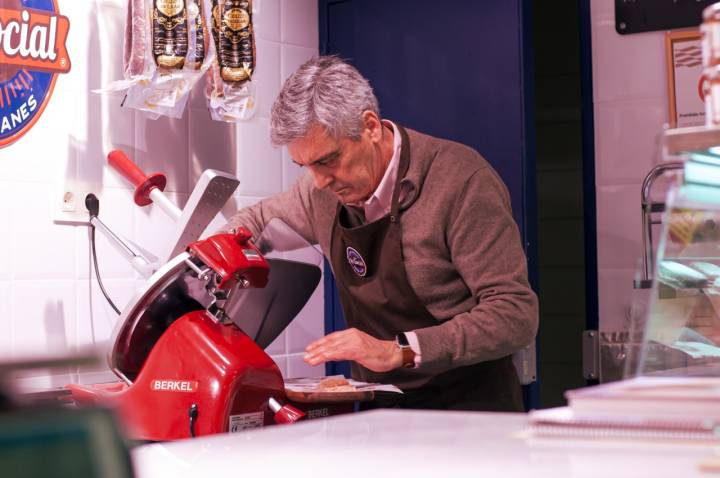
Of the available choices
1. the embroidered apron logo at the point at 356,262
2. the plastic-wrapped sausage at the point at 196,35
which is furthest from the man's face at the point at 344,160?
the plastic-wrapped sausage at the point at 196,35

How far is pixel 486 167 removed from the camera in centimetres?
224

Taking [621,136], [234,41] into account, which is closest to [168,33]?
[234,41]

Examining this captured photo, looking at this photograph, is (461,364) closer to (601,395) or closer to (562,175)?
(601,395)

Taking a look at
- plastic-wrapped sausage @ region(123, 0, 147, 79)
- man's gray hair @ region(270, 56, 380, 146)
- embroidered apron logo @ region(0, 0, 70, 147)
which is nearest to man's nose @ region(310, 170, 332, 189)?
man's gray hair @ region(270, 56, 380, 146)

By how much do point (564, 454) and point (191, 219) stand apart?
5.54 ft

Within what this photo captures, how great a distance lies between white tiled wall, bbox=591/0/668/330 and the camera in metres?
3.09

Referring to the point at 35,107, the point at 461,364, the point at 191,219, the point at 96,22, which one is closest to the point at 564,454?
the point at 461,364

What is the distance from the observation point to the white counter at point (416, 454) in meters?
0.75

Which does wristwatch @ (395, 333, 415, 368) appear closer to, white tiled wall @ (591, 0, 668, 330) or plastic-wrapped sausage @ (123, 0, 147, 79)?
plastic-wrapped sausage @ (123, 0, 147, 79)

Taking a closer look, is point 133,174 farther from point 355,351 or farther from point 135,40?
point 355,351

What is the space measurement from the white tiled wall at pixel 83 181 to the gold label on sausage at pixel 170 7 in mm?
257

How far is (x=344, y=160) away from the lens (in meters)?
2.24

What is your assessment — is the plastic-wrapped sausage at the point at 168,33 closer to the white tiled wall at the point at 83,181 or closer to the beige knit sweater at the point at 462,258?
the white tiled wall at the point at 83,181

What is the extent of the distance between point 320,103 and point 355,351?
0.61 m
